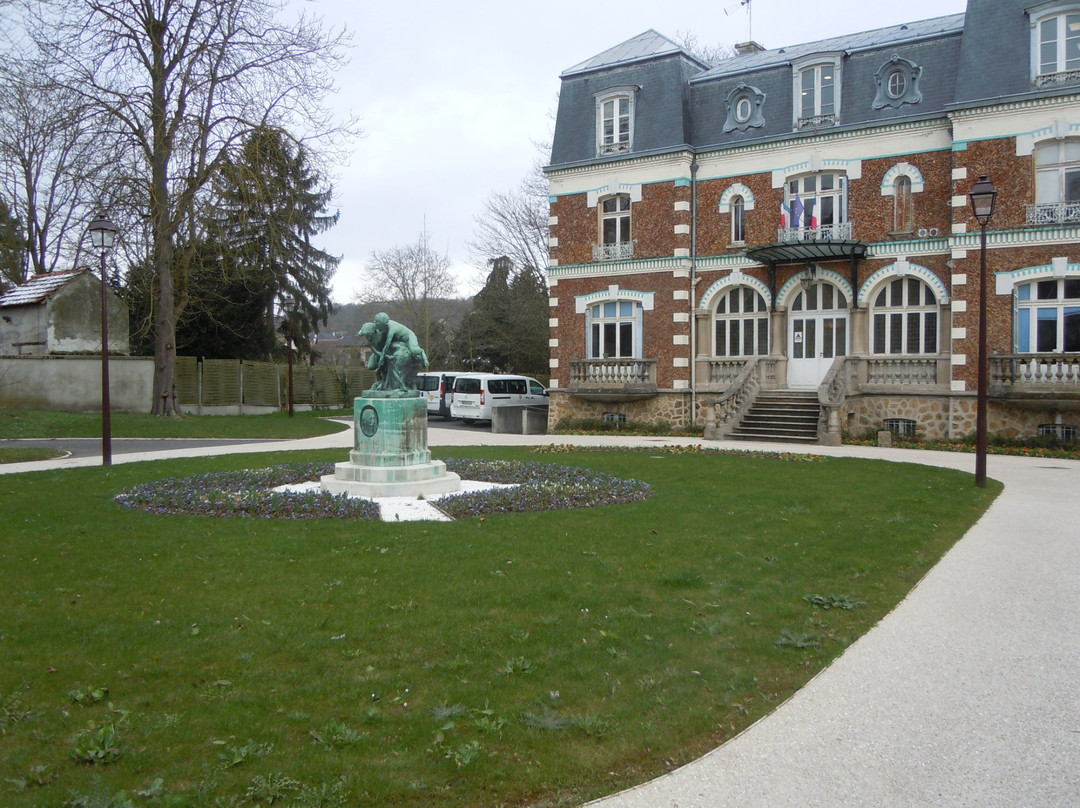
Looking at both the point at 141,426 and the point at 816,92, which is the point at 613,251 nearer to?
the point at 816,92

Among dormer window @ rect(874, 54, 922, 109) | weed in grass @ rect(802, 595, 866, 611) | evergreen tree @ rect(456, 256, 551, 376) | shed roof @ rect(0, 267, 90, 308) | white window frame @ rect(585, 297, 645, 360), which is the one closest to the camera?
weed in grass @ rect(802, 595, 866, 611)

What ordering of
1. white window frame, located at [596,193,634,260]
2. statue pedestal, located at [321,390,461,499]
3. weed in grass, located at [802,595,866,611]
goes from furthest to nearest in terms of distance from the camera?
white window frame, located at [596,193,634,260] < statue pedestal, located at [321,390,461,499] < weed in grass, located at [802,595,866,611]

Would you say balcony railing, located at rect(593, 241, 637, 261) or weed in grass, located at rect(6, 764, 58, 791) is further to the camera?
balcony railing, located at rect(593, 241, 637, 261)

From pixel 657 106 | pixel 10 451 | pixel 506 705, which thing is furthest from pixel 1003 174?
pixel 10 451

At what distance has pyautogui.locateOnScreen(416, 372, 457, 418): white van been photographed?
106 ft

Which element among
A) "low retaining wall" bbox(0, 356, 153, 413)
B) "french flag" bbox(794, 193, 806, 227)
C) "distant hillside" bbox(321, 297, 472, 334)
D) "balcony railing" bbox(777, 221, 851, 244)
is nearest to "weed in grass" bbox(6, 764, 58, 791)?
"balcony railing" bbox(777, 221, 851, 244)

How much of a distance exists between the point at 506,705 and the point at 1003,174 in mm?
21595

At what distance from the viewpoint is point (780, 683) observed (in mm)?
5188

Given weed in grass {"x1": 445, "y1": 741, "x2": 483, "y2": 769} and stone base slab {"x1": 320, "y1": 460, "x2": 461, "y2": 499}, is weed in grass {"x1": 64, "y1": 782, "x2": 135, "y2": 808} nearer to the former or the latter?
weed in grass {"x1": 445, "y1": 741, "x2": 483, "y2": 769}

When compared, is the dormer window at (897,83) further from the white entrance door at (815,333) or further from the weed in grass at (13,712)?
the weed in grass at (13,712)

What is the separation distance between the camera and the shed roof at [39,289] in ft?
98.0

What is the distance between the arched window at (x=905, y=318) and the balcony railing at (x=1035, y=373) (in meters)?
2.16

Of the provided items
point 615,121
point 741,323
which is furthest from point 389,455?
point 615,121

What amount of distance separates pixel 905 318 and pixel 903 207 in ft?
9.86
